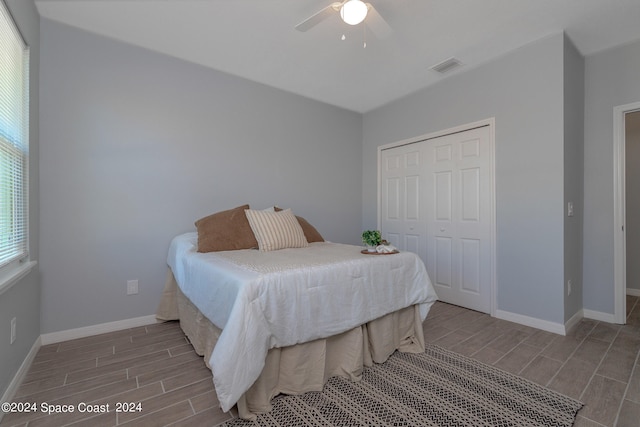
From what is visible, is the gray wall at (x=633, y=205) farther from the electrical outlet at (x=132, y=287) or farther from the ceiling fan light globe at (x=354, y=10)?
the electrical outlet at (x=132, y=287)

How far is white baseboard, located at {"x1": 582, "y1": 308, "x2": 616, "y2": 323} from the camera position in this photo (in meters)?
2.67

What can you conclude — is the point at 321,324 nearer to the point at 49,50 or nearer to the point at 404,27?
the point at 404,27

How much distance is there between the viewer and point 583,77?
9.23 ft

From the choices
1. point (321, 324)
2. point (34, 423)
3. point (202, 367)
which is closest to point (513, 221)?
point (321, 324)

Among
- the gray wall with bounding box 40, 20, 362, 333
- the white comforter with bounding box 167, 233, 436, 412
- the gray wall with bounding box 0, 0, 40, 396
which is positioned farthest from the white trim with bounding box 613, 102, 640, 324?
the gray wall with bounding box 0, 0, 40, 396

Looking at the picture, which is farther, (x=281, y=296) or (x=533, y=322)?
(x=533, y=322)

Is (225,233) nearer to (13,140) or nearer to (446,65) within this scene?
(13,140)

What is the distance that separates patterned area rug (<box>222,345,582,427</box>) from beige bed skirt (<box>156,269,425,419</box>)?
56mm

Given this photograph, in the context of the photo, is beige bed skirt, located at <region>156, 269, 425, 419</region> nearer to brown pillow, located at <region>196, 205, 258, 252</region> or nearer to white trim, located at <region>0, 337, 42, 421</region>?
brown pillow, located at <region>196, 205, 258, 252</region>

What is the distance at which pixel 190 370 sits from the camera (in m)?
1.88

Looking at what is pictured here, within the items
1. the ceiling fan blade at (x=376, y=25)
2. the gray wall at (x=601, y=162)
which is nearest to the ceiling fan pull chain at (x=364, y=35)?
the ceiling fan blade at (x=376, y=25)

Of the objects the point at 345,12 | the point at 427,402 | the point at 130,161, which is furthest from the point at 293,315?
the point at 130,161

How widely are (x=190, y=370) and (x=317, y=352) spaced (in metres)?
0.87

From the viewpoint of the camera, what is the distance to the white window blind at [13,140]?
62.4 inches
